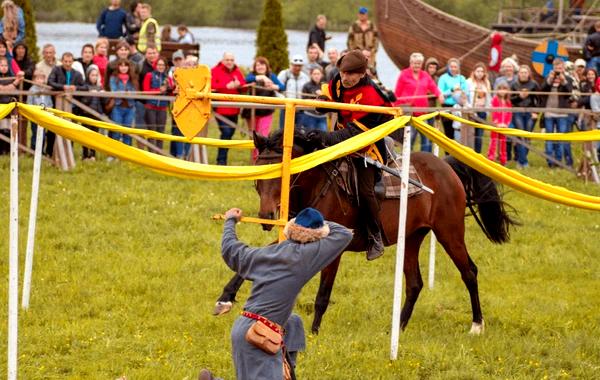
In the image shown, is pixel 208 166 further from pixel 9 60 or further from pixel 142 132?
pixel 9 60

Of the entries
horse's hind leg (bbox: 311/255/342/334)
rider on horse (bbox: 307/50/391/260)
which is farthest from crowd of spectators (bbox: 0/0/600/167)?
horse's hind leg (bbox: 311/255/342/334)

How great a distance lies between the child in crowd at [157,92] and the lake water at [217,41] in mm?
15625

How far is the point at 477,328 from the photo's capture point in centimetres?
1039

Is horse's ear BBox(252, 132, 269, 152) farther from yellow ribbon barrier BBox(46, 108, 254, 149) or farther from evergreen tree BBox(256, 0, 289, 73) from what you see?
evergreen tree BBox(256, 0, 289, 73)

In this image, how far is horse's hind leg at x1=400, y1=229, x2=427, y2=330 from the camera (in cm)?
1060

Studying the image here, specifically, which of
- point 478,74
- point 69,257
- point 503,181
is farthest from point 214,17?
point 503,181

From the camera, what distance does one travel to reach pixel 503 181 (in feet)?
29.9

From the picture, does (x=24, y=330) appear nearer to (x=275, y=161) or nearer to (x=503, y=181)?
(x=275, y=161)

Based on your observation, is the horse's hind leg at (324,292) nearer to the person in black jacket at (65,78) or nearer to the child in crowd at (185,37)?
the person in black jacket at (65,78)

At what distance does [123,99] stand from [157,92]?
597 mm

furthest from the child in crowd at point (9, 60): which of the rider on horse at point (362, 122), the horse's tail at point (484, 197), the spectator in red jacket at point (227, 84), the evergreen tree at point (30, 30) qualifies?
the rider on horse at point (362, 122)

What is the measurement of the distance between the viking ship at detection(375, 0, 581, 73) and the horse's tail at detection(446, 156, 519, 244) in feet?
66.9

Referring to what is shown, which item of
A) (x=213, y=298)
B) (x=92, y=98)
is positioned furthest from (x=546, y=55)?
(x=213, y=298)

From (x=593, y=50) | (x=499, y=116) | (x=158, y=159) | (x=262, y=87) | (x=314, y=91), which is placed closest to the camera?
(x=158, y=159)
